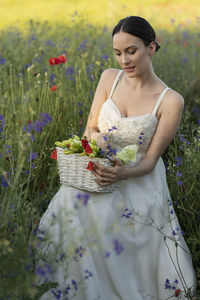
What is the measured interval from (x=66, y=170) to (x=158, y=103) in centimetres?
76

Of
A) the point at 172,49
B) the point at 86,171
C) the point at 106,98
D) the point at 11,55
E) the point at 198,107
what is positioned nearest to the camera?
the point at 86,171

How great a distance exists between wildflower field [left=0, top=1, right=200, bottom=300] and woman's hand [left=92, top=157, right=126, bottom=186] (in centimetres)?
22

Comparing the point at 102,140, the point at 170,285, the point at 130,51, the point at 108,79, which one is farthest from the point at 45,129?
the point at 170,285

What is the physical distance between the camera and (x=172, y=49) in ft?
24.2

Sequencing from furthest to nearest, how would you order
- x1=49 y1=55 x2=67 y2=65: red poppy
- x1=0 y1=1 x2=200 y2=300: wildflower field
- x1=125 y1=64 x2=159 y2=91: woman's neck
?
x1=49 y1=55 x2=67 y2=65: red poppy < x1=125 y1=64 x2=159 y2=91: woman's neck < x1=0 y1=1 x2=200 y2=300: wildflower field

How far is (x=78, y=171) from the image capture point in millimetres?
2391

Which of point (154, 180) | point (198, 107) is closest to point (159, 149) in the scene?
point (154, 180)

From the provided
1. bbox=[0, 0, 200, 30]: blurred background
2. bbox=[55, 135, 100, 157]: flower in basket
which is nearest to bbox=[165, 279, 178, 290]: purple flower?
bbox=[55, 135, 100, 157]: flower in basket

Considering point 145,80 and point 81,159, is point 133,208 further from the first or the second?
point 145,80

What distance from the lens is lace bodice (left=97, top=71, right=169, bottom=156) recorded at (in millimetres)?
2750

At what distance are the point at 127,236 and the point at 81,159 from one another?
576 mm

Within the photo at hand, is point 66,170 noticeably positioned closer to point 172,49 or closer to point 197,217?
point 197,217

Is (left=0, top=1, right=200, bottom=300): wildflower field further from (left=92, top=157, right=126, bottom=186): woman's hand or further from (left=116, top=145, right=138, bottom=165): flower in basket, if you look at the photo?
(left=116, top=145, right=138, bottom=165): flower in basket

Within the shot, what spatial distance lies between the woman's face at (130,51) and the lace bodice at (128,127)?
244mm
